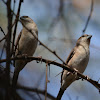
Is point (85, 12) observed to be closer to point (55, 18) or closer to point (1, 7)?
point (55, 18)

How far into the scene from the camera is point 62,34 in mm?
2865

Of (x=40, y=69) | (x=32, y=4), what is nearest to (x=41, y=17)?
(x=32, y=4)

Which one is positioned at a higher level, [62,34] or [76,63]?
[62,34]

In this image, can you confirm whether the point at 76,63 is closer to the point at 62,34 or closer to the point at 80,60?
the point at 80,60

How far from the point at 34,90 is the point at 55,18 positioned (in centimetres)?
118

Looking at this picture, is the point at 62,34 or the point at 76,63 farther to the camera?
the point at 62,34

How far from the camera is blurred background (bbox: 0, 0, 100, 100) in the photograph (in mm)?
2533

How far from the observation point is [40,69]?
103 inches

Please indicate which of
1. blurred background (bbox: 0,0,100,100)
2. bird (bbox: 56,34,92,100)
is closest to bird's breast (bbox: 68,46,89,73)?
bird (bbox: 56,34,92,100)

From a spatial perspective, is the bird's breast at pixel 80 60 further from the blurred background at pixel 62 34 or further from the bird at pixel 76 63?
the blurred background at pixel 62 34

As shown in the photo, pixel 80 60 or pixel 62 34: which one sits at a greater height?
pixel 62 34

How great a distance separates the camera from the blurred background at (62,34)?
2533mm

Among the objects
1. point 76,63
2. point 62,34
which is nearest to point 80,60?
point 76,63

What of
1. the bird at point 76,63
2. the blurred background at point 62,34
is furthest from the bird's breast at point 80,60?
the blurred background at point 62,34
